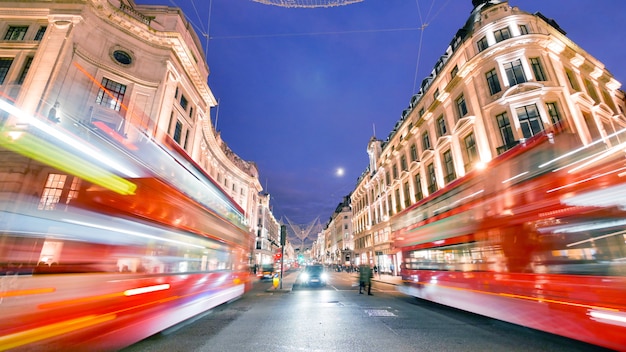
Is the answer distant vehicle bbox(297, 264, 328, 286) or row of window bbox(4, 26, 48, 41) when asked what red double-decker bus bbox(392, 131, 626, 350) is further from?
row of window bbox(4, 26, 48, 41)

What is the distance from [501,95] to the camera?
18328 millimetres

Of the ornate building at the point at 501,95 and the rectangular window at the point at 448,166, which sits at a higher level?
the ornate building at the point at 501,95

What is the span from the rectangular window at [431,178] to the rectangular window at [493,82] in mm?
8432

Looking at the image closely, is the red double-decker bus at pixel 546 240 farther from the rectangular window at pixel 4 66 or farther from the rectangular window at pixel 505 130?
the rectangular window at pixel 4 66

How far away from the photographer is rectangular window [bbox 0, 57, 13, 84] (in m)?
17.8

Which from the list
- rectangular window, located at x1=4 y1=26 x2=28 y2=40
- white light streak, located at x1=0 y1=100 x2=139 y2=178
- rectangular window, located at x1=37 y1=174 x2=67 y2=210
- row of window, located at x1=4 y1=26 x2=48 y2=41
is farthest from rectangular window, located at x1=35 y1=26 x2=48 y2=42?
rectangular window, located at x1=37 y1=174 x2=67 y2=210

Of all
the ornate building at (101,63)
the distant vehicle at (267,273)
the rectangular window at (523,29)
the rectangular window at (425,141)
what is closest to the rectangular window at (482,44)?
the rectangular window at (523,29)

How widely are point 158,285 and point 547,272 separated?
8.61 metres

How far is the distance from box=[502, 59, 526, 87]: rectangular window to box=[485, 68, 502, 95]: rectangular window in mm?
682

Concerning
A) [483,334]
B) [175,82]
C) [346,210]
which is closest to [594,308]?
[483,334]

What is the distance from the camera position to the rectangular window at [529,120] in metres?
17.0

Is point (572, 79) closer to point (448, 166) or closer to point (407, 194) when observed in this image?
point (448, 166)

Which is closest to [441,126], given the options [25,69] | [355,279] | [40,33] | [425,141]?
[425,141]

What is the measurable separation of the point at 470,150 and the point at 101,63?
97.7ft
